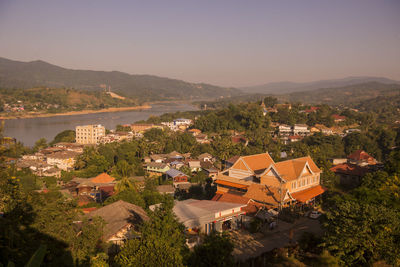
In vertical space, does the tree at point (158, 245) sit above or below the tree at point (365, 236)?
above

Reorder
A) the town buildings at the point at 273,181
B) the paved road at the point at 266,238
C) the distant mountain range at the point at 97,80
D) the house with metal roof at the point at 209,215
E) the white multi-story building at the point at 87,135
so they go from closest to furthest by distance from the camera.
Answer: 1. the paved road at the point at 266,238
2. the house with metal roof at the point at 209,215
3. the town buildings at the point at 273,181
4. the white multi-story building at the point at 87,135
5. the distant mountain range at the point at 97,80

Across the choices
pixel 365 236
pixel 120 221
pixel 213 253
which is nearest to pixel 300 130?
pixel 120 221

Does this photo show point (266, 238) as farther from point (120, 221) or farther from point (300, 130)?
point (300, 130)

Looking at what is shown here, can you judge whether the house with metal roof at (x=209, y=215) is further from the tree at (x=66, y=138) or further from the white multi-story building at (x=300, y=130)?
the white multi-story building at (x=300, y=130)

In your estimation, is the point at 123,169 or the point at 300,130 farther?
the point at 300,130

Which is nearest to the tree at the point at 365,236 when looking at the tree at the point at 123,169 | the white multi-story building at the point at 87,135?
the tree at the point at 123,169
